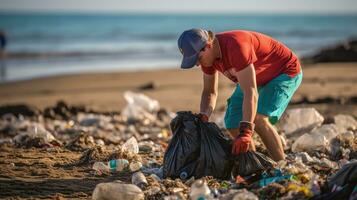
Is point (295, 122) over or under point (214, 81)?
under

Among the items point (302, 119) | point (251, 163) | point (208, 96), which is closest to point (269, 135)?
point (251, 163)

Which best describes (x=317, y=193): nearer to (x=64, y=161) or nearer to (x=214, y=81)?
(x=214, y=81)

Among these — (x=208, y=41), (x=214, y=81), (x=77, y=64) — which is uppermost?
(x=208, y=41)

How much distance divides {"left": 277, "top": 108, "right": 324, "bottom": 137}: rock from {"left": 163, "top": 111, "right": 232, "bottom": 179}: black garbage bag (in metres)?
2.24

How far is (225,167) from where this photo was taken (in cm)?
506

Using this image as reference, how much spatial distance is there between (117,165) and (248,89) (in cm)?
146

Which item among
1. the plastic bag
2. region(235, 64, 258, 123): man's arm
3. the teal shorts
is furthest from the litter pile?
the plastic bag

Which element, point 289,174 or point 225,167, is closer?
point 289,174

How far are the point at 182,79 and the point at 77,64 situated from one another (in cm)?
693

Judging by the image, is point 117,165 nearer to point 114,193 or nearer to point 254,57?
point 114,193

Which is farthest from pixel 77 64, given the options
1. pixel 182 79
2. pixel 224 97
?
pixel 224 97

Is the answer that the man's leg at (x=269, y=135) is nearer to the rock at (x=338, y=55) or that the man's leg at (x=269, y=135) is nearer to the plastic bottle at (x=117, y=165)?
the plastic bottle at (x=117, y=165)

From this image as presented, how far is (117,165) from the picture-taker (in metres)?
5.55

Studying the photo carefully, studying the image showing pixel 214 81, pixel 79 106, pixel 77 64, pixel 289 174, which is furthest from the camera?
pixel 77 64
